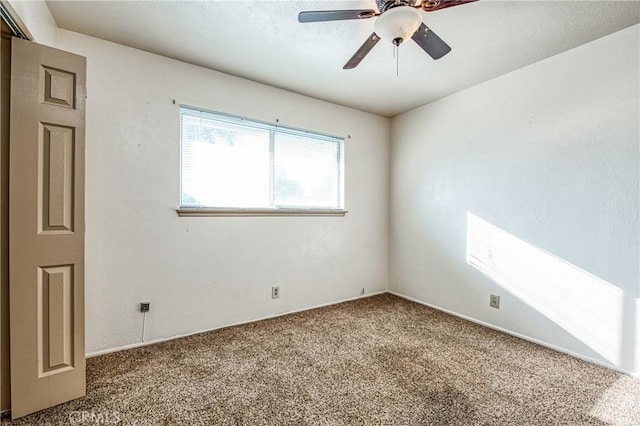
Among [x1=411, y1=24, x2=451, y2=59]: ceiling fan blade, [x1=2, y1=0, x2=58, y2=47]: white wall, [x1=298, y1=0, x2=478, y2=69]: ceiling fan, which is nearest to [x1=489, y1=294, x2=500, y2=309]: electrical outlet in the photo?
[x1=411, y1=24, x2=451, y2=59]: ceiling fan blade

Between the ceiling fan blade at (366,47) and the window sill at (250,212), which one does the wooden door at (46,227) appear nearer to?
the window sill at (250,212)

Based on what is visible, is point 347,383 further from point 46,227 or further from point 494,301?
point 46,227

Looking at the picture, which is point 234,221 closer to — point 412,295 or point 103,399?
point 103,399

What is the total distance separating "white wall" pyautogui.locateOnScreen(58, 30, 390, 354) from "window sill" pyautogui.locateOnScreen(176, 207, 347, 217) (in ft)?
0.19

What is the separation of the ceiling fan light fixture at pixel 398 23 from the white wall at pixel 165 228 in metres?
1.73

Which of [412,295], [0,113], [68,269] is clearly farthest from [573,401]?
[0,113]

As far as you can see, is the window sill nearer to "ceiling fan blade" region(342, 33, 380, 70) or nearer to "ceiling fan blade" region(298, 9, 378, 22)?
"ceiling fan blade" region(342, 33, 380, 70)

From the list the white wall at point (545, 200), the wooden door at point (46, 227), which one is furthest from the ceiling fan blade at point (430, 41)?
the wooden door at point (46, 227)

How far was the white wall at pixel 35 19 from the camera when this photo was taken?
149 cm

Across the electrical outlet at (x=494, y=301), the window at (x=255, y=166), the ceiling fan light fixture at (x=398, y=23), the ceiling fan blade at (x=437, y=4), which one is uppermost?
the ceiling fan blade at (x=437, y=4)

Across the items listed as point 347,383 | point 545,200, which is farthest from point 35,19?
point 545,200

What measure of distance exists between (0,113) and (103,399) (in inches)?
65.5

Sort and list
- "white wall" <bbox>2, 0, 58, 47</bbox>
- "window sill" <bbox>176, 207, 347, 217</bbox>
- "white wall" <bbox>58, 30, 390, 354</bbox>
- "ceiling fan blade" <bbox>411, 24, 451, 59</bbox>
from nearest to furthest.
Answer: "white wall" <bbox>2, 0, 58, 47</bbox> < "ceiling fan blade" <bbox>411, 24, 451, 59</bbox> < "white wall" <bbox>58, 30, 390, 354</bbox> < "window sill" <bbox>176, 207, 347, 217</bbox>

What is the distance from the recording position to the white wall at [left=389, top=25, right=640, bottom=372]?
2094mm
